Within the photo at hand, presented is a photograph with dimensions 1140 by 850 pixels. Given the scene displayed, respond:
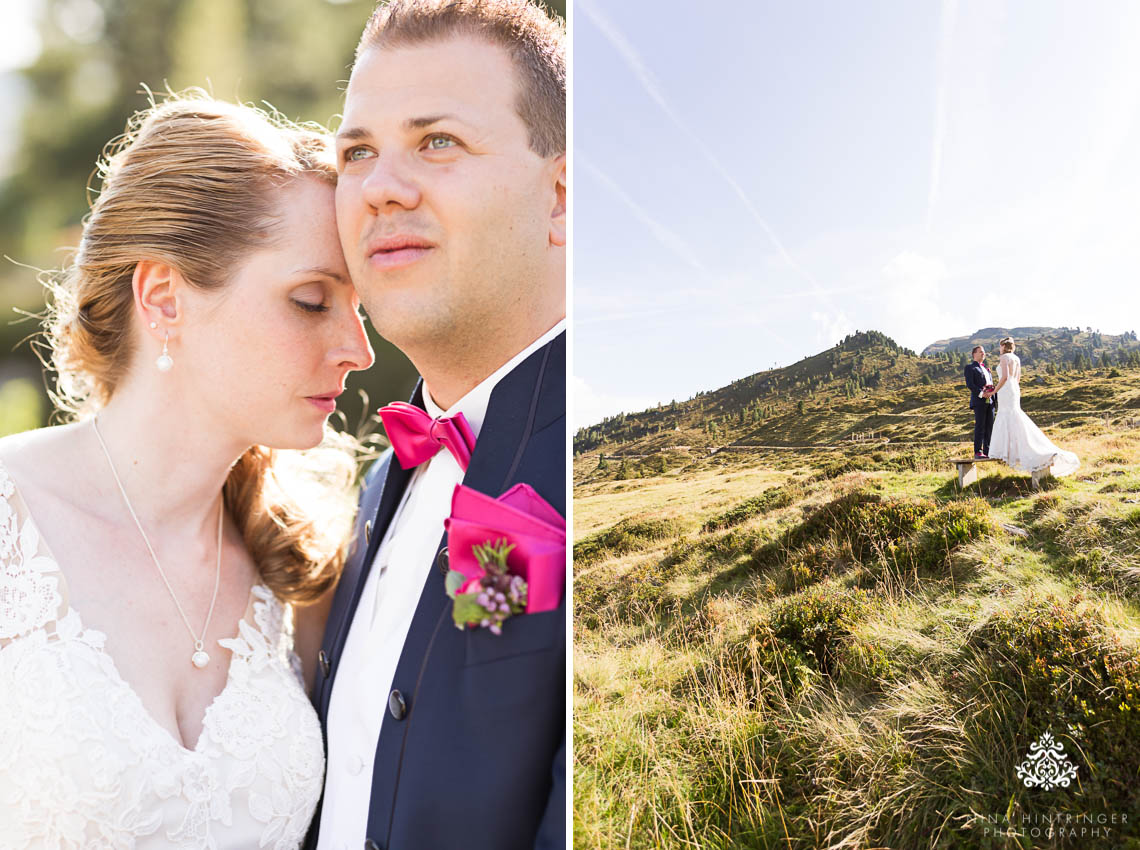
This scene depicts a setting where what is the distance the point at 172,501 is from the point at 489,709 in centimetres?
129

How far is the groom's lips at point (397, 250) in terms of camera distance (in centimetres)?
203

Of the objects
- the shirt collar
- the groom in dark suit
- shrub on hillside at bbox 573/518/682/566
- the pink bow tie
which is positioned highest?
the shirt collar

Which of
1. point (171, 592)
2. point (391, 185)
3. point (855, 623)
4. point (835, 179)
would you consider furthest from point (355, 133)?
point (855, 623)

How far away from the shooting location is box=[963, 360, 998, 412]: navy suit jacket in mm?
1862

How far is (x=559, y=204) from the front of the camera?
2236 millimetres

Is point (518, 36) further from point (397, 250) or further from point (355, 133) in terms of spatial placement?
point (397, 250)

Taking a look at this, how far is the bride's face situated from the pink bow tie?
12.6 inches

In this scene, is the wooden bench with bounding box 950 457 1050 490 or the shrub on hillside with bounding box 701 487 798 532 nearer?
the wooden bench with bounding box 950 457 1050 490

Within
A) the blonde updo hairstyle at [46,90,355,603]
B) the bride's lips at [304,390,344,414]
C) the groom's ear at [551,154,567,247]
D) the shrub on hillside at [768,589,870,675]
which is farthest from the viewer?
the bride's lips at [304,390,344,414]

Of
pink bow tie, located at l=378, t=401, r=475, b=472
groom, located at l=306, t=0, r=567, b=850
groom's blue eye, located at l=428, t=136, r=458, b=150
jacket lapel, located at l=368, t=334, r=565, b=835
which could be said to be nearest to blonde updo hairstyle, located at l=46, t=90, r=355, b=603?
groom, located at l=306, t=0, r=567, b=850

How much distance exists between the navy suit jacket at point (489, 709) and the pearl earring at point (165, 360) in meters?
1.00

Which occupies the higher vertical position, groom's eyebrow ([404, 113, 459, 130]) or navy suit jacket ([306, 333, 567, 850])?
groom's eyebrow ([404, 113, 459, 130])

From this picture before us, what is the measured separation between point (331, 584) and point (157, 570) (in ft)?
1.89

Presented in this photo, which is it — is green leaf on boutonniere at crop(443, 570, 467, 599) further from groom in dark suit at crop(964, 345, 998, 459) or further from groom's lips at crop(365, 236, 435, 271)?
groom in dark suit at crop(964, 345, 998, 459)
